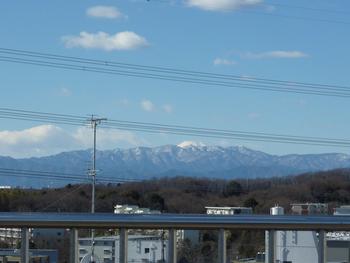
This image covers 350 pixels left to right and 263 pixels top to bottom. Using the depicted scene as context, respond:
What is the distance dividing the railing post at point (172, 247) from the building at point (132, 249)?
0.16ft

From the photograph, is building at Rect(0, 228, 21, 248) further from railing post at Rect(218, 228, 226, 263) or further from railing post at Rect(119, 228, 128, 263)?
railing post at Rect(218, 228, 226, 263)

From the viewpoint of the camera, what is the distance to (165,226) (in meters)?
6.92

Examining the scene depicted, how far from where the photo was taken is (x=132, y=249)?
6.98m

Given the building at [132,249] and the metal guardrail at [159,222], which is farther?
the building at [132,249]

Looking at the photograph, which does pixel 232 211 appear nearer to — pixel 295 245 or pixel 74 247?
pixel 295 245

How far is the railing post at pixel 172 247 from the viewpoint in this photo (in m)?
6.98

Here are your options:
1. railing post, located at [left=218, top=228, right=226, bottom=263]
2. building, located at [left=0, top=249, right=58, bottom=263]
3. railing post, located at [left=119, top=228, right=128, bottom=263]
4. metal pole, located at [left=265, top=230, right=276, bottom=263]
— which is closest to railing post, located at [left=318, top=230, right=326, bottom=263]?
metal pole, located at [left=265, top=230, right=276, bottom=263]

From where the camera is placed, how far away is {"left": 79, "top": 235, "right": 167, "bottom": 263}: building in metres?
6.95

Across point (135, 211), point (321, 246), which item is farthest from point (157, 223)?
point (135, 211)

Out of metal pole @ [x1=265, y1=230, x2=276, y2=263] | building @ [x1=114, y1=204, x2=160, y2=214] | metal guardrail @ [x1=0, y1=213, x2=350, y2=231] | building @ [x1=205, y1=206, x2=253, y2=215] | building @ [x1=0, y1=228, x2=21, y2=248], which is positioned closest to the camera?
metal guardrail @ [x1=0, y1=213, x2=350, y2=231]

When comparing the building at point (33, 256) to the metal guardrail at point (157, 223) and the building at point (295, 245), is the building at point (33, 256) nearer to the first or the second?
the metal guardrail at point (157, 223)

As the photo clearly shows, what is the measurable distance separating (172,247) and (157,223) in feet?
0.93

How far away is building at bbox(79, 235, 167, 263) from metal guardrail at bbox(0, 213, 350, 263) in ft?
0.22

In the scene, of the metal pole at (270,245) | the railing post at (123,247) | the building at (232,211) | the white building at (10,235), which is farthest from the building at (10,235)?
the building at (232,211)
